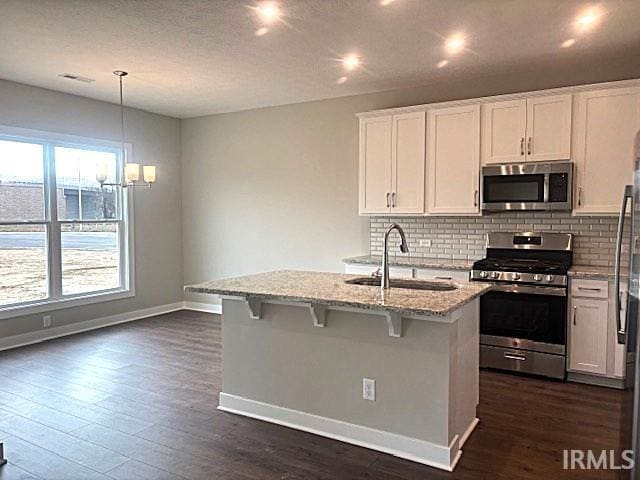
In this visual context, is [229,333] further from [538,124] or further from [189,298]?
[189,298]

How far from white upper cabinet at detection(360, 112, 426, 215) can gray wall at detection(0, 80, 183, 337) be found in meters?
3.11

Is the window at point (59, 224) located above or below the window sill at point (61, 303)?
above

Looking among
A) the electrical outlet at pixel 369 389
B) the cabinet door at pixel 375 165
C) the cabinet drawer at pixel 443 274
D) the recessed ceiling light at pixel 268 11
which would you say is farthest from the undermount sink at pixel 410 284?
the recessed ceiling light at pixel 268 11

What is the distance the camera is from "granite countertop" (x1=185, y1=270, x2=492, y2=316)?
2.58 m

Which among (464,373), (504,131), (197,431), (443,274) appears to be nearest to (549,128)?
(504,131)

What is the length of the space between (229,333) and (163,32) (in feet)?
7.44

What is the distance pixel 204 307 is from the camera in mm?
7051

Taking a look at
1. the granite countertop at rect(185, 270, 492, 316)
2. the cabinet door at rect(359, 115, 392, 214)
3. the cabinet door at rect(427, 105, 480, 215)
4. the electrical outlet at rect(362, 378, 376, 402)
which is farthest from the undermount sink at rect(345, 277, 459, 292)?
the cabinet door at rect(359, 115, 392, 214)

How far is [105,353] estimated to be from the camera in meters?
4.91

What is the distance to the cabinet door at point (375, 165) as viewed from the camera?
512cm

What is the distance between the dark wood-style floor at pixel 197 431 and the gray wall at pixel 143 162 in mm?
1688

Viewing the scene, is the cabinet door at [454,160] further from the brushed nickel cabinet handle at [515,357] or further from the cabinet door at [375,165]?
the brushed nickel cabinet handle at [515,357]

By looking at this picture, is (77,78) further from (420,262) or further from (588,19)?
(588,19)

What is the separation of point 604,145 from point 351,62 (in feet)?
7.45
